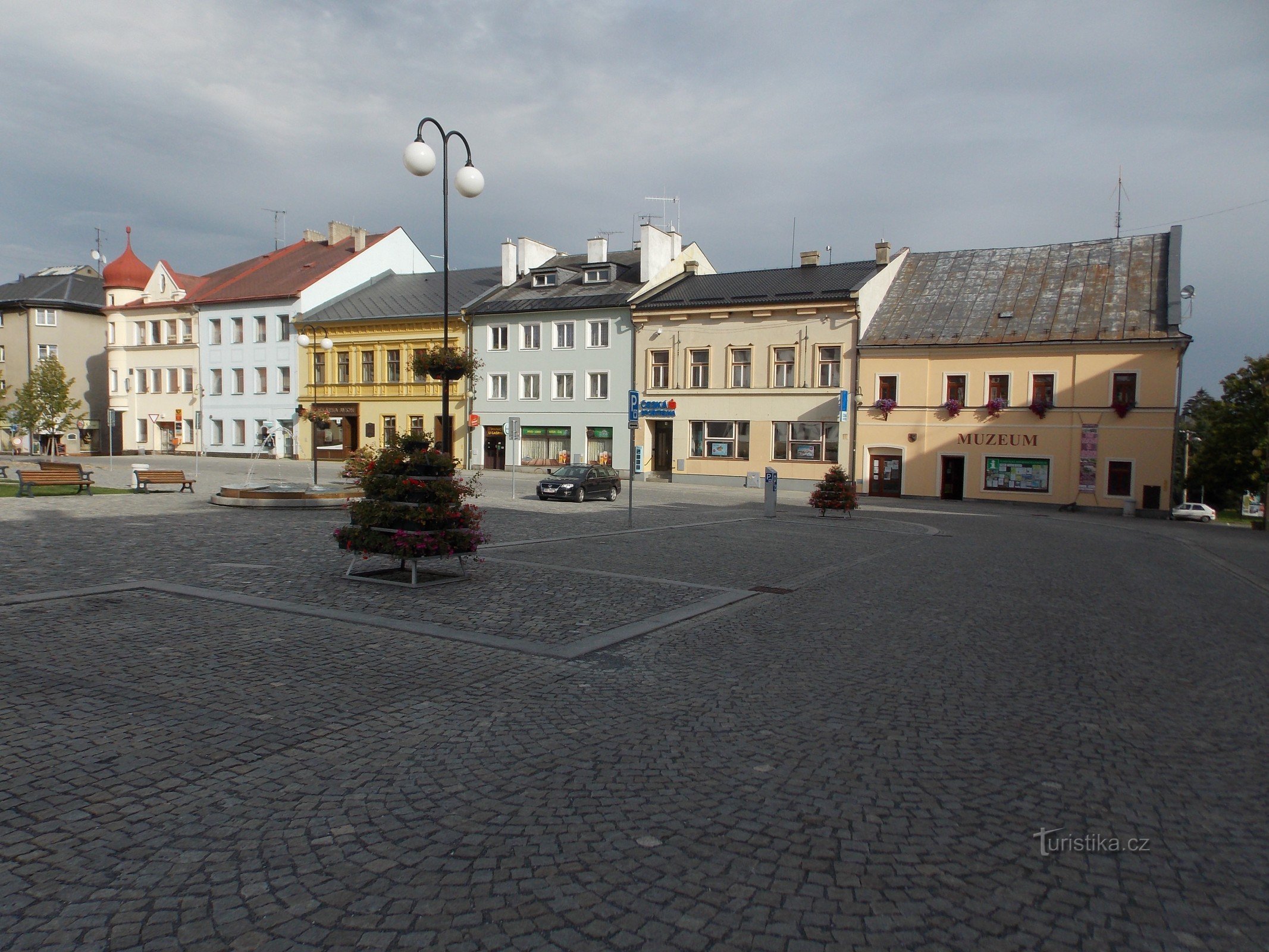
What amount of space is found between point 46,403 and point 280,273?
16.1 metres

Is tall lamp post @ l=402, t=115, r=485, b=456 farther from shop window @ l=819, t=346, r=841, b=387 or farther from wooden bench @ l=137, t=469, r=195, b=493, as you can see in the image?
shop window @ l=819, t=346, r=841, b=387

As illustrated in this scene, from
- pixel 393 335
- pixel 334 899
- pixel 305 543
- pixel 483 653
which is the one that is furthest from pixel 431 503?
pixel 393 335

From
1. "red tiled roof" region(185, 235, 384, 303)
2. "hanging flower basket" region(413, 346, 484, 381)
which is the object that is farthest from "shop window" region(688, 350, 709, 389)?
"hanging flower basket" region(413, 346, 484, 381)

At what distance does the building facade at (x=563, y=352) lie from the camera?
1780 inches

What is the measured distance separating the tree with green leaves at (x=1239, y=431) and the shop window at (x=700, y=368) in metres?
24.5

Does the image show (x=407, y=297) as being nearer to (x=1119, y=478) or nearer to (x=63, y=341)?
(x=63, y=341)

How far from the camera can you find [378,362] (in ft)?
167

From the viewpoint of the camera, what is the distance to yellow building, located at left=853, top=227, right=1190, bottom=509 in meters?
34.7

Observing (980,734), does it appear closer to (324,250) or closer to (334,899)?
(334,899)

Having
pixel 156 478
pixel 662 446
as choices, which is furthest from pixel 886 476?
pixel 156 478

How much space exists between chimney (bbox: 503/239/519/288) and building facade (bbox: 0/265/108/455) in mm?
30960

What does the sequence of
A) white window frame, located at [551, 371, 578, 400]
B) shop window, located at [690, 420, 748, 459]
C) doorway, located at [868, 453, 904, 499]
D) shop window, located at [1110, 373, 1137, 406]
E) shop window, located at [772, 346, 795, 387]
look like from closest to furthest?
shop window, located at [1110, 373, 1137, 406]
doorway, located at [868, 453, 904, 499]
shop window, located at [772, 346, 795, 387]
shop window, located at [690, 420, 748, 459]
white window frame, located at [551, 371, 578, 400]

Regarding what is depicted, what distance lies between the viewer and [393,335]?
5009 cm

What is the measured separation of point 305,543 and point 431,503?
503 centimetres
